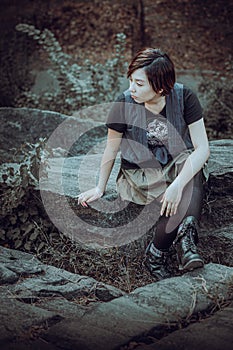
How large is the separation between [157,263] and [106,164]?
25.2 inches

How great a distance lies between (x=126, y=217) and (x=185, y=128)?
0.65 metres

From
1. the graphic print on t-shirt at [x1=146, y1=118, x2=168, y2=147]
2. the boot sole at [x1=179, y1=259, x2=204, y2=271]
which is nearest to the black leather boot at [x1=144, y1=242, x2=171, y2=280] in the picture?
the boot sole at [x1=179, y1=259, x2=204, y2=271]

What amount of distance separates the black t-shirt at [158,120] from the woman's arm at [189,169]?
6 centimetres

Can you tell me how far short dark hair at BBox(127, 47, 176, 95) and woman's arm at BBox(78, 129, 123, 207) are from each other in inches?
15.9

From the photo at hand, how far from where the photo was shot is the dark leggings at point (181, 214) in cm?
315

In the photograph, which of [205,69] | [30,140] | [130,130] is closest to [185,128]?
[130,130]

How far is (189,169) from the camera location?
10.3 ft

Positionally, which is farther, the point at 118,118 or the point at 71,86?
the point at 71,86

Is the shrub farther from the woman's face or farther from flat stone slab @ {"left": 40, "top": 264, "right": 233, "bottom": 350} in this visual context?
flat stone slab @ {"left": 40, "top": 264, "right": 233, "bottom": 350}

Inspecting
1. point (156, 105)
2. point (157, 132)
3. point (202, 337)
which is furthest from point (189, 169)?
point (202, 337)

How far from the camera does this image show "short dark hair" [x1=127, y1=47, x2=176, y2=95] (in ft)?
10.3

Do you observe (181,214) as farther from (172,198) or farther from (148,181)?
(148,181)

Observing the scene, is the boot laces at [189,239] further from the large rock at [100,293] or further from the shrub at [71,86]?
the shrub at [71,86]

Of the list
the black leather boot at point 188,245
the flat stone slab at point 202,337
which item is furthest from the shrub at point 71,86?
the flat stone slab at point 202,337
